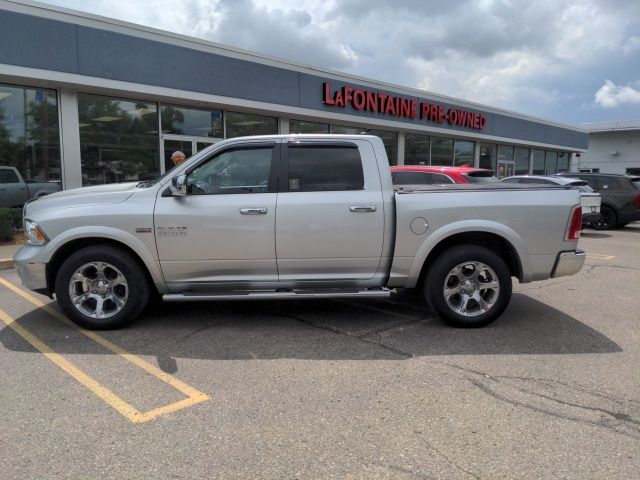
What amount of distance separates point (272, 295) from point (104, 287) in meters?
1.70

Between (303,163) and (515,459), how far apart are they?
3320mm

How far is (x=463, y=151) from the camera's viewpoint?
82.9ft

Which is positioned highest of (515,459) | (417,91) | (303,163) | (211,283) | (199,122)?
(417,91)

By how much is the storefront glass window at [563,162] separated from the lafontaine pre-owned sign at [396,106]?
43.6 ft

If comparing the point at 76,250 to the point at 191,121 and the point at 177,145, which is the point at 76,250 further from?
the point at 191,121

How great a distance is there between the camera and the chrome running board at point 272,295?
4953 millimetres

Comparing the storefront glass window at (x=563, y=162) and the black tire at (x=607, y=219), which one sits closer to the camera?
the black tire at (x=607, y=219)

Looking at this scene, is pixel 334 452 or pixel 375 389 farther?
pixel 375 389

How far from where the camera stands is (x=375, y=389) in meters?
3.79

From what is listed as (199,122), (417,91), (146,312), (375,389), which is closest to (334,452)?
(375,389)

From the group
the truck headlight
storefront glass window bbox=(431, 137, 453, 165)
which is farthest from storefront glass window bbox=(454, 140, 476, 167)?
the truck headlight

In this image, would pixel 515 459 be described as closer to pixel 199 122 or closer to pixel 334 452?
pixel 334 452

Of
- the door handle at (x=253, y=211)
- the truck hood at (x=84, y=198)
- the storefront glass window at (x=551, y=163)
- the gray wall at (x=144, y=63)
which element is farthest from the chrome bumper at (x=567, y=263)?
the storefront glass window at (x=551, y=163)

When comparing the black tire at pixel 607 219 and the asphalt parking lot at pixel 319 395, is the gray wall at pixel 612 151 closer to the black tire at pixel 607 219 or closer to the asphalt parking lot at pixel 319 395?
the black tire at pixel 607 219
